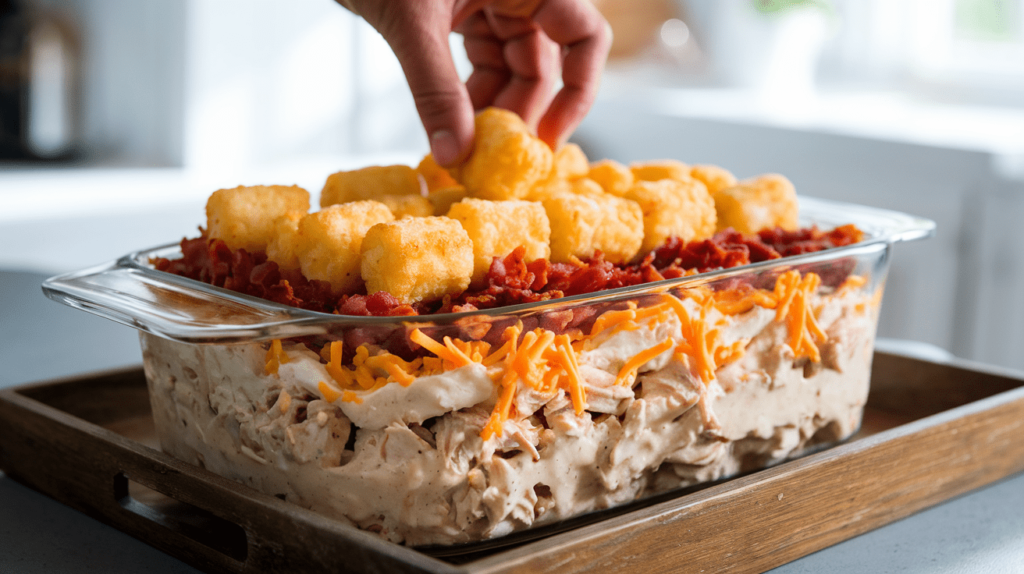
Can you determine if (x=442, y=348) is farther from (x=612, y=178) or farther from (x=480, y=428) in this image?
(x=612, y=178)

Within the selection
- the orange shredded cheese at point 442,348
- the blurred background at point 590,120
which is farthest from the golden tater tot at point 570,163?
the blurred background at point 590,120

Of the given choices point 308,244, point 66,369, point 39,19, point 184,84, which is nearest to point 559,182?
point 308,244

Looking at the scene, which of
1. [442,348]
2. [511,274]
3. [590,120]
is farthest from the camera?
[590,120]

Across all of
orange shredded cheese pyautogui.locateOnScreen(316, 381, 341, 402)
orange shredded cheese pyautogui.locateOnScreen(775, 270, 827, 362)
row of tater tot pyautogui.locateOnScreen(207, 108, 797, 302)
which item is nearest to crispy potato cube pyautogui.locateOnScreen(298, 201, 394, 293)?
row of tater tot pyautogui.locateOnScreen(207, 108, 797, 302)

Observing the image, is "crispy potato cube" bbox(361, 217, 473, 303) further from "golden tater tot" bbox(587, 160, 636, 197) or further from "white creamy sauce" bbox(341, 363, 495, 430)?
"golden tater tot" bbox(587, 160, 636, 197)

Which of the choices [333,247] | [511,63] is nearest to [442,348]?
[333,247]

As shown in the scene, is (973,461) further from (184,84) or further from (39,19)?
(39,19)
